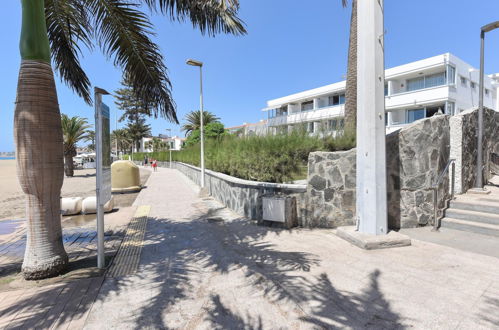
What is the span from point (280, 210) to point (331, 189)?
1183mm

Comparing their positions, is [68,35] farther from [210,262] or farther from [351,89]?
[351,89]

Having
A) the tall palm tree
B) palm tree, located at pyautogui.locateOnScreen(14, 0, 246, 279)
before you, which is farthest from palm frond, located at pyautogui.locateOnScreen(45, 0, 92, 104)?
the tall palm tree

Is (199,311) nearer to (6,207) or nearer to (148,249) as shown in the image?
(148,249)

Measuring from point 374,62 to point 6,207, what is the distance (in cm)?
1248

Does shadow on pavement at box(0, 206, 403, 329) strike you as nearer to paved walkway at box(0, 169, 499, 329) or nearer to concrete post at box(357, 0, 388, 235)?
paved walkway at box(0, 169, 499, 329)

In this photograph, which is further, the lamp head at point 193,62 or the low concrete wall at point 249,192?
the lamp head at point 193,62

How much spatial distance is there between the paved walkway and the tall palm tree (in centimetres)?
2397

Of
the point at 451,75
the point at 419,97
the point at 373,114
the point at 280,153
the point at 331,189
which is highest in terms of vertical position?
the point at 451,75

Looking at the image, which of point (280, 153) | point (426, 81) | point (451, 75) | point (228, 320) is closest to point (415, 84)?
point (426, 81)

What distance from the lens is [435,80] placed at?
23.0m

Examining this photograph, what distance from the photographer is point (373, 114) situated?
4.60m

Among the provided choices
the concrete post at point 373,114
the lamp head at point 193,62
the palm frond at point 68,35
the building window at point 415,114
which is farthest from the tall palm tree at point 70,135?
the building window at point 415,114

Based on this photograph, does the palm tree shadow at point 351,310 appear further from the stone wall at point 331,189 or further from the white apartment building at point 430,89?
the white apartment building at point 430,89

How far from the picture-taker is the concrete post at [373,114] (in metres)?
4.60
